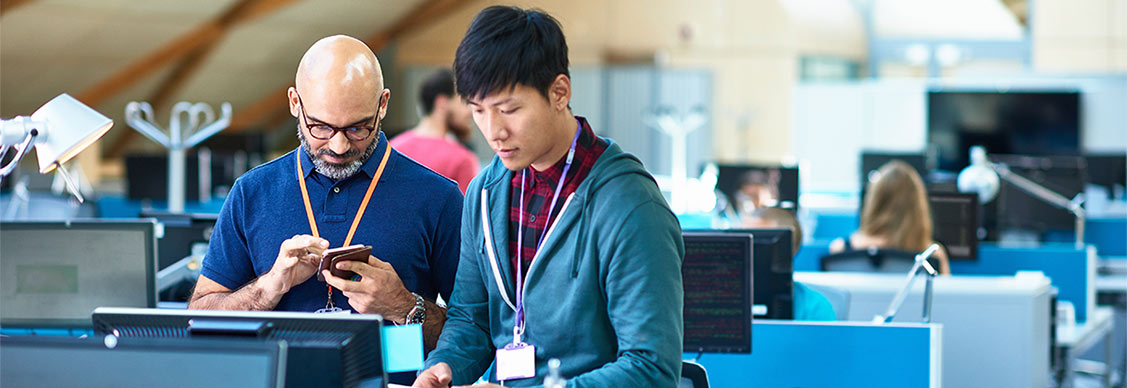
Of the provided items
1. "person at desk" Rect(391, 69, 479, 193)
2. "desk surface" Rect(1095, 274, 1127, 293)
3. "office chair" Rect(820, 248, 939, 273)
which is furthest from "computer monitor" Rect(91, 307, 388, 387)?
"desk surface" Rect(1095, 274, 1127, 293)

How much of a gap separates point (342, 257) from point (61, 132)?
0.46 m

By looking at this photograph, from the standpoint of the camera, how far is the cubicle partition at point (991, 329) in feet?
9.48

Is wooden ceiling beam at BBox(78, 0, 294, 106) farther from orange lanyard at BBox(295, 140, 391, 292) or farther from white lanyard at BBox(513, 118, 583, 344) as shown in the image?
white lanyard at BBox(513, 118, 583, 344)

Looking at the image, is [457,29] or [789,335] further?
[457,29]

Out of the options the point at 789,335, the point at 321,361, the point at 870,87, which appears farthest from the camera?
the point at 870,87

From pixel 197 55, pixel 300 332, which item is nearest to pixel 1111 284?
pixel 300 332

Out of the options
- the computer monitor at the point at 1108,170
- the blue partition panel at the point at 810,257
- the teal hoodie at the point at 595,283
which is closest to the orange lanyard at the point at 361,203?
the teal hoodie at the point at 595,283

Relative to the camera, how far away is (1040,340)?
2.95 meters

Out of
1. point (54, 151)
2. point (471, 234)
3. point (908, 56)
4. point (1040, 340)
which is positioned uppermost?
point (908, 56)

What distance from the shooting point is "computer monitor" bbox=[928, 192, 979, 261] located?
4.57 metres

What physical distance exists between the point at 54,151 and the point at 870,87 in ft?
34.5

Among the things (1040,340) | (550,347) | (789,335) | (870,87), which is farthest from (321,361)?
(870,87)

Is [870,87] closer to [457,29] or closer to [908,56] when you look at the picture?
[908,56]

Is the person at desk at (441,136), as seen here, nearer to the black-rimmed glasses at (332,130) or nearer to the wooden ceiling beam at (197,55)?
the black-rimmed glasses at (332,130)
